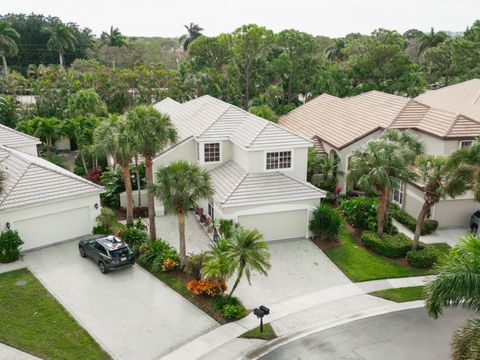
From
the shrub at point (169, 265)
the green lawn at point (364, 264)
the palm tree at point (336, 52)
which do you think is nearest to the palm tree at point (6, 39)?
the palm tree at point (336, 52)

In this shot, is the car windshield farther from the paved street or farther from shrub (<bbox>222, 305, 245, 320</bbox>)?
the paved street

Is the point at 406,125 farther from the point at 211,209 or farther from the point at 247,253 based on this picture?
the point at 247,253

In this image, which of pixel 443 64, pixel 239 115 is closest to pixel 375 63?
pixel 443 64

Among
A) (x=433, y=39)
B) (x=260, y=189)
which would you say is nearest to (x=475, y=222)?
(x=260, y=189)

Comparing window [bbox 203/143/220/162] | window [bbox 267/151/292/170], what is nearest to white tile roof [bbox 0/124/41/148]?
window [bbox 203/143/220/162]

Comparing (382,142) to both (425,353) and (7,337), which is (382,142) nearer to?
(425,353)

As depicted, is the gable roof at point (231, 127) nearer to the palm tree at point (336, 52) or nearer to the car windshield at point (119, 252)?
the car windshield at point (119, 252)
